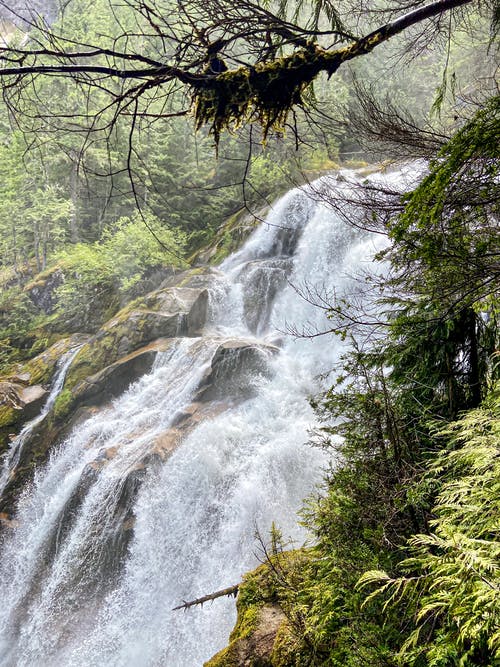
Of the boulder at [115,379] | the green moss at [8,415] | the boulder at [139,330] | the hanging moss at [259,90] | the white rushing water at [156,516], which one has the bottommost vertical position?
the white rushing water at [156,516]

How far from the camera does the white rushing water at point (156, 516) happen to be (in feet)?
23.4

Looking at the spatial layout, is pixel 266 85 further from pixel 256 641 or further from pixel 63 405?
pixel 63 405

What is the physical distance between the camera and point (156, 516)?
27.3 feet

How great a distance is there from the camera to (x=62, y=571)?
8781 millimetres

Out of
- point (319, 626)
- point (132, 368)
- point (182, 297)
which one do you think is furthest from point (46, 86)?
point (319, 626)

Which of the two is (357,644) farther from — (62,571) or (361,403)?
(62,571)

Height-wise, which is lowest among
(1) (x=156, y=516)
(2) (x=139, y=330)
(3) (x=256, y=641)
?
(1) (x=156, y=516)

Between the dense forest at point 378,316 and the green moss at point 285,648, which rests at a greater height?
the dense forest at point 378,316

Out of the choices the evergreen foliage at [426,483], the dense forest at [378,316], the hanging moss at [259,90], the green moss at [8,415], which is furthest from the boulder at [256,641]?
the green moss at [8,415]

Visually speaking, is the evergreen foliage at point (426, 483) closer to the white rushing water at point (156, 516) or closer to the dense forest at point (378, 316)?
the dense forest at point (378, 316)

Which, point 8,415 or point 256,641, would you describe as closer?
point 256,641

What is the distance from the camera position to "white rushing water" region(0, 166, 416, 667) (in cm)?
714

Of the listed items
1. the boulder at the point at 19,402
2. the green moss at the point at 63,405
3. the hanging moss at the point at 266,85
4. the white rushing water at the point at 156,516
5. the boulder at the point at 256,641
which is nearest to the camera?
the hanging moss at the point at 266,85

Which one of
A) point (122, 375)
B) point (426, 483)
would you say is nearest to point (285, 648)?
→ point (426, 483)
